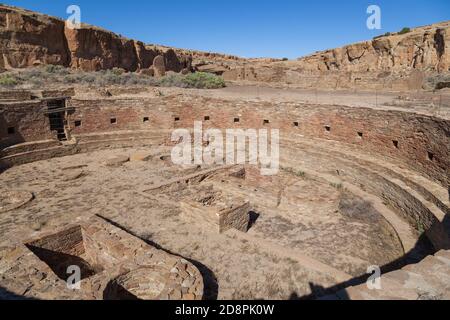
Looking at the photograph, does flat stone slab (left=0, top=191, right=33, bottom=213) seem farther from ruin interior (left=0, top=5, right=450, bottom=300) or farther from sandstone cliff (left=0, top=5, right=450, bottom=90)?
sandstone cliff (left=0, top=5, right=450, bottom=90)

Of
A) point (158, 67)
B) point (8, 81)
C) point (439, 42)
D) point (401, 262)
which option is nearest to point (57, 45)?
point (158, 67)

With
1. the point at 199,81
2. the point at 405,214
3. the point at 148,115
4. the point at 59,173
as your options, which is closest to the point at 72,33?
the point at 199,81

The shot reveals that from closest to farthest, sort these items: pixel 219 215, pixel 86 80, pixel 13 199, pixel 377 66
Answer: pixel 219 215 < pixel 13 199 < pixel 86 80 < pixel 377 66

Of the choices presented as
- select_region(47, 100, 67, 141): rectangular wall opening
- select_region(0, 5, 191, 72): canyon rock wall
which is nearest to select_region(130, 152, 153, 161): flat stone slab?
select_region(47, 100, 67, 141): rectangular wall opening

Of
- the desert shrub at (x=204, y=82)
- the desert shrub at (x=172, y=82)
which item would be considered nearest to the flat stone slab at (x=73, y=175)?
the desert shrub at (x=172, y=82)

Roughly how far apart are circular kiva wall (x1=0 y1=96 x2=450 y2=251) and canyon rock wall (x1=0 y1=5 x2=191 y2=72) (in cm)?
1393

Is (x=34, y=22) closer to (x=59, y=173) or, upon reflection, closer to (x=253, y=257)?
(x=59, y=173)

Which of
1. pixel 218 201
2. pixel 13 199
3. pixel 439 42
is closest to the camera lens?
pixel 13 199

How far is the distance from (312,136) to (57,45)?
2535 centimetres

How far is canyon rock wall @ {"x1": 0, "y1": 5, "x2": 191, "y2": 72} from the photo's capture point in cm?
2483

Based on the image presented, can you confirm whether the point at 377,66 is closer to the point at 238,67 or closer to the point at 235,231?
the point at 238,67

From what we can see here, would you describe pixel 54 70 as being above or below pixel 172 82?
above

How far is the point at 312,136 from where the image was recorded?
1376 centimetres

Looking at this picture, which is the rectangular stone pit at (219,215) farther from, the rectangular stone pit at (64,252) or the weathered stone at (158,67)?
the weathered stone at (158,67)
